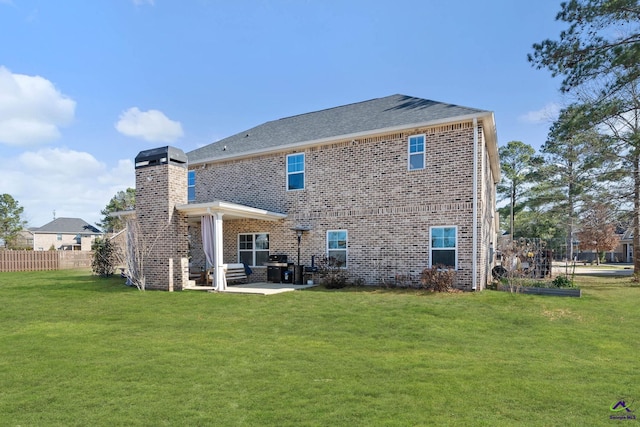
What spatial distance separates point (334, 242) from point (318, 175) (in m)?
2.82

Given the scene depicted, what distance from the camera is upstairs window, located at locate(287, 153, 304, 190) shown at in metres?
14.8

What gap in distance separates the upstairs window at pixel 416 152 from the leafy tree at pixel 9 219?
45185 mm

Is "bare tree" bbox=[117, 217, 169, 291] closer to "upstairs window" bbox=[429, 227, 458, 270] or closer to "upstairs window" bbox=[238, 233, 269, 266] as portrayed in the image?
"upstairs window" bbox=[238, 233, 269, 266]

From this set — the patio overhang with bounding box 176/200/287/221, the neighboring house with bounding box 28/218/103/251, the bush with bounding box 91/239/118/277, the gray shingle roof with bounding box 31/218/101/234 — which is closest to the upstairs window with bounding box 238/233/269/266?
the patio overhang with bounding box 176/200/287/221

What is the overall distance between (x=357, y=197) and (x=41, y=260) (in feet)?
73.5

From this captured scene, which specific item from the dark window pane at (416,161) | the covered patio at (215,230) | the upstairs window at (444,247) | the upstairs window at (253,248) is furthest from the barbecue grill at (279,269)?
the dark window pane at (416,161)

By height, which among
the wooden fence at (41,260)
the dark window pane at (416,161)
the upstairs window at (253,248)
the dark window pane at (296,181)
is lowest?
the wooden fence at (41,260)

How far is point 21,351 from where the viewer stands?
224 inches

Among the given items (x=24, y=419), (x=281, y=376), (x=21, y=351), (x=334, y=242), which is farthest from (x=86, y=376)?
(x=334, y=242)

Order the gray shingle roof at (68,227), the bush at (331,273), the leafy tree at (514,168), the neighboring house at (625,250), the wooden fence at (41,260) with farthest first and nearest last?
the gray shingle roof at (68,227) → the neighboring house at (625,250) → the leafy tree at (514,168) → the wooden fence at (41,260) → the bush at (331,273)

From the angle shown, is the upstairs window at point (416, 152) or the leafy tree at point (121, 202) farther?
the leafy tree at point (121, 202)
